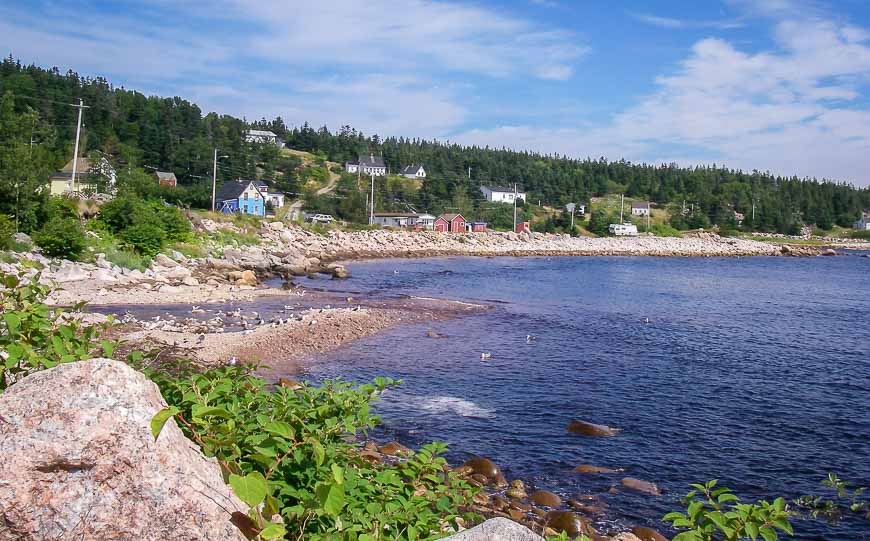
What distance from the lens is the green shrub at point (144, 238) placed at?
33.9m

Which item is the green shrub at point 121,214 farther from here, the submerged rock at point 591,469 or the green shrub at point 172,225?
the submerged rock at point 591,469

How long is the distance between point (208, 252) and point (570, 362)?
1068 inches

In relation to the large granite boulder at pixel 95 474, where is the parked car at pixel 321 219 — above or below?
above

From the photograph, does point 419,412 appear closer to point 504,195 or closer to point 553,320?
point 553,320

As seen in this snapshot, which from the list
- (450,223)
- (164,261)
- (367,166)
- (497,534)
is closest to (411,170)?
(367,166)

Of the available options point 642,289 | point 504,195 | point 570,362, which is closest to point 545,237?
point 504,195

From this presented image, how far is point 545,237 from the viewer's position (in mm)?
93250

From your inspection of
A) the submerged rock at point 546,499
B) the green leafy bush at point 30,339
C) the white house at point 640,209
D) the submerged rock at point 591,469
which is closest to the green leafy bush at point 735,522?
the green leafy bush at point 30,339

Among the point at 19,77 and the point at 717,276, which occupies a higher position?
the point at 19,77

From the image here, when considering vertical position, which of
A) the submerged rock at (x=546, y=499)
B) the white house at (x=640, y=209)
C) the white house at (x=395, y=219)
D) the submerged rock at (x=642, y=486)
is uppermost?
the white house at (x=640, y=209)

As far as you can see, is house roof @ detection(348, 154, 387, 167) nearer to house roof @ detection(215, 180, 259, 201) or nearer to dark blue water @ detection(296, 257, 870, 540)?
house roof @ detection(215, 180, 259, 201)

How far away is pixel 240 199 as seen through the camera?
72.8m

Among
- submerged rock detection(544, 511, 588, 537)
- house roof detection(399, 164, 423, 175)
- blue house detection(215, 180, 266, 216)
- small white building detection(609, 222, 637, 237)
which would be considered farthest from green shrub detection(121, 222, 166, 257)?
house roof detection(399, 164, 423, 175)

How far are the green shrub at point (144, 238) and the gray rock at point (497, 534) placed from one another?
33438 millimetres
